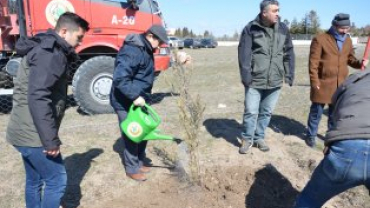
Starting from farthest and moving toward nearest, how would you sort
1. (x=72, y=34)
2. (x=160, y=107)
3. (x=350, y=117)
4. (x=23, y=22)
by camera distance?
(x=160, y=107) < (x=23, y=22) < (x=72, y=34) < (x=350, y=117)

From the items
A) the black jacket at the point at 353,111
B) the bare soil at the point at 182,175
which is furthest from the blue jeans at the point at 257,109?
the black jacket at the point at 353,111

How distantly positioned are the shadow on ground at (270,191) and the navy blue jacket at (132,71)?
1.50 m

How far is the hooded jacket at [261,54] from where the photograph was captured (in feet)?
13.6

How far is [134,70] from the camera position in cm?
347

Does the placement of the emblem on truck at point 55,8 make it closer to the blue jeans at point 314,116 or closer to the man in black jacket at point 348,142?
the blue jeans at point 314,116

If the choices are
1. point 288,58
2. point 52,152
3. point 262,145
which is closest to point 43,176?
point 52,152

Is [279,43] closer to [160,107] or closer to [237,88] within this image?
[160,107]

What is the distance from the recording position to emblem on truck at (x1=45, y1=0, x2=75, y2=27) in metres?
6.13

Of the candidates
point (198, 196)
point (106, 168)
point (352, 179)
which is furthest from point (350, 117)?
point (106, 168)

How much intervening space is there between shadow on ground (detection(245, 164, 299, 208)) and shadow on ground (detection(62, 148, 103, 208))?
1.69 m

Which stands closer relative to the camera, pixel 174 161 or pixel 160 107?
pixel 174 161

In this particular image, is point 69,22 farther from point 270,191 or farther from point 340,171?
point 270,191

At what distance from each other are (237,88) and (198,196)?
6.30 meters

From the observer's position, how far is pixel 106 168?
13.9ft
